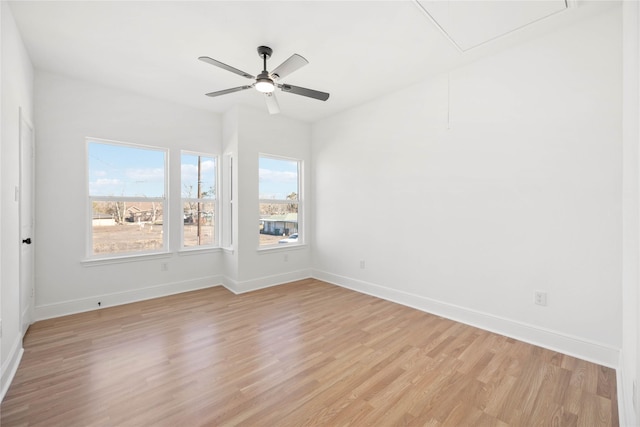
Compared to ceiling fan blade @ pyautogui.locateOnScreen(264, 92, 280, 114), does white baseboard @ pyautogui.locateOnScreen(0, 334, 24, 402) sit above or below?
below

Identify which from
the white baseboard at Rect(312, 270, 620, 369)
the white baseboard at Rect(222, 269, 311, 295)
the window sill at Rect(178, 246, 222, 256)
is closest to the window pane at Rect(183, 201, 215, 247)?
the window sill at Rect(178, 246, 222, 256)

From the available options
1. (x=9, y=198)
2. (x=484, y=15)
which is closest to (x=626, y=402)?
(x=484, y=15)

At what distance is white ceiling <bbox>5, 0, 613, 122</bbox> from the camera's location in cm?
221

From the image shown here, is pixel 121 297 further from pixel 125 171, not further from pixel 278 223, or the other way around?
pixel 278 223

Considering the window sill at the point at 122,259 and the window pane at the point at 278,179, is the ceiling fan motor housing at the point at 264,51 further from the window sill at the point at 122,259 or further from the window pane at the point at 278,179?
the window sill at the point at 122,259

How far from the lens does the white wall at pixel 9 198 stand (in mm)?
1953

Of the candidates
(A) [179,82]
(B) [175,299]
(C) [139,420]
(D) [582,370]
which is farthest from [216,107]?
(D) [582,370]

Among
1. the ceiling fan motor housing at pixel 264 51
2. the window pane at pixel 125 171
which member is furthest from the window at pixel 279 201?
the ceiling fan motor housing at pixel 264 51

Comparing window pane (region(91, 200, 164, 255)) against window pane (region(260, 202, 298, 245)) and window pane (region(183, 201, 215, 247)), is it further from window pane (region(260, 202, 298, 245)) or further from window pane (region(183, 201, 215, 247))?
window pane (region(260, 202, 298, 245))

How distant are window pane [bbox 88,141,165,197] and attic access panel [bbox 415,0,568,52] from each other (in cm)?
384

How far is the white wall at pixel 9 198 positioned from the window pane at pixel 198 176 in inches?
77.5

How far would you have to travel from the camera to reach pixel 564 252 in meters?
2.47

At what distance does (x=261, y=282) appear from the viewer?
4422mm

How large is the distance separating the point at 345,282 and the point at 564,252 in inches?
110
